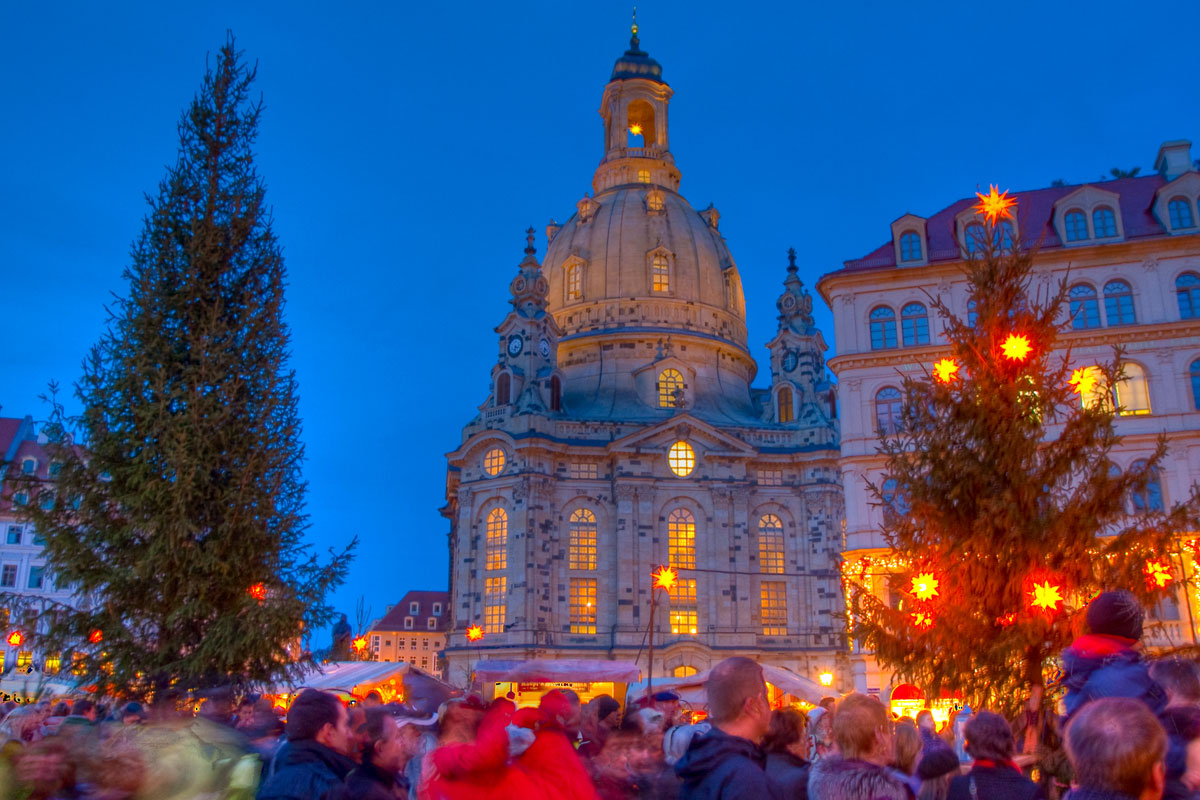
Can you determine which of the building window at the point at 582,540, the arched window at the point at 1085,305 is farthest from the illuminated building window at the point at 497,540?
the arched window at the point at 1085,305

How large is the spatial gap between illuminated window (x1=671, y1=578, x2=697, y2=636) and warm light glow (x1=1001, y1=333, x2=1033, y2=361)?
136ft

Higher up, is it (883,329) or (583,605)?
(883,329)

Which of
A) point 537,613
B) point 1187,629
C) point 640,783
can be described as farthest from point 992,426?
point 537,613

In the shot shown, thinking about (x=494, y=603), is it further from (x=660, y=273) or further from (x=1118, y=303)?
(x=1118, y=303)

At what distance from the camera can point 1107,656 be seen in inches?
279

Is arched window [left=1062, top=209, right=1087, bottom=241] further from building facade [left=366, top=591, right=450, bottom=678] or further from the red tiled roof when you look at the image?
building facade [left=366, top=591, right=450, bottom=678]

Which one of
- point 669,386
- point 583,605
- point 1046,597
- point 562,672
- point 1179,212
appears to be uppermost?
point 669,386

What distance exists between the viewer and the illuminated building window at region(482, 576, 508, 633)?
55000 mm

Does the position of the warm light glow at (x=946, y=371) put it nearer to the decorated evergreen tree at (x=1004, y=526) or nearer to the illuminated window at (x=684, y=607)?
the decorated evergreen tree at (x=1004, y=526)

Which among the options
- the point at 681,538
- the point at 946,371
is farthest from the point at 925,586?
the point at 681,538

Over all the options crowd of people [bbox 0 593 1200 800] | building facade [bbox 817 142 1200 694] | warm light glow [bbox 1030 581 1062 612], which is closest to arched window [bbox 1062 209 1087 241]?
building facade [bbox 817 142 1200 694]

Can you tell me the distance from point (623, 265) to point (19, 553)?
39.9 metres

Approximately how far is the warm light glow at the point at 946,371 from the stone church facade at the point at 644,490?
35.4m

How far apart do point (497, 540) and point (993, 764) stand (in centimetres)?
5079
